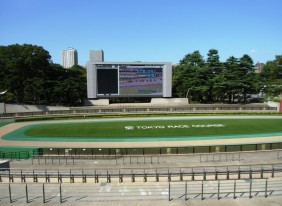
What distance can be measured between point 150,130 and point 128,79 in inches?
1269

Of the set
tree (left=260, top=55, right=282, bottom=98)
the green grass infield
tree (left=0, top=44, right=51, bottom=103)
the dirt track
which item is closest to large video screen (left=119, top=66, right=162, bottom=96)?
tree (left=0, top=44, right=51, bottom=103)

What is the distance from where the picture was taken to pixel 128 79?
7425 centimetres

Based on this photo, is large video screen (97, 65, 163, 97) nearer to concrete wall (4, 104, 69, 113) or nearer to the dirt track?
concrete wall (4, 104, 69, 113)

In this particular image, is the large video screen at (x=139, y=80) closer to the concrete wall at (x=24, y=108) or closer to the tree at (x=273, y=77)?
the concrete wall at (x=24, y=108)

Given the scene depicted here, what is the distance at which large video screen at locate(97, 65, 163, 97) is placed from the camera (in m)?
73.9

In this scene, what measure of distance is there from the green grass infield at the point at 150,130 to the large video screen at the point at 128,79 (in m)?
21.8

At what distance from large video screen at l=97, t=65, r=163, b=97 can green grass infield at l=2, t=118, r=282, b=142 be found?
71.4ft

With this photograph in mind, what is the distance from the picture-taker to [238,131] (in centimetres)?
4278

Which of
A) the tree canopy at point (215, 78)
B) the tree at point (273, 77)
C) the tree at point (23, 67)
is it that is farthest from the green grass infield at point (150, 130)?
the tree at point (273, 77)

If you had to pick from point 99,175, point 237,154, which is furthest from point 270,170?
point 99,175

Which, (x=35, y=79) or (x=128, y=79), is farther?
(x=128, y=79)

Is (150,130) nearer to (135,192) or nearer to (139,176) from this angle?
(139,176)

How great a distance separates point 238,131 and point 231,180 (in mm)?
23938

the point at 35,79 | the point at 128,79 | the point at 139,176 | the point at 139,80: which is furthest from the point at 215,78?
the point at 139,176
